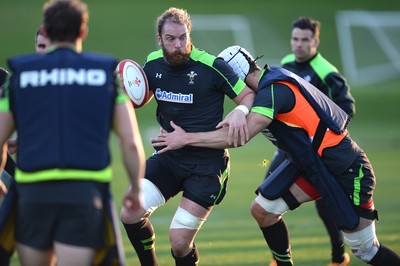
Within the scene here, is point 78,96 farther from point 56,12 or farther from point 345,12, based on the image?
point 345,12

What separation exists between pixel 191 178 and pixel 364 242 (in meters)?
1.40

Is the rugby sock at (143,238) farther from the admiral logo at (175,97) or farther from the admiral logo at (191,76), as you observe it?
the admiral logo at (191,76)

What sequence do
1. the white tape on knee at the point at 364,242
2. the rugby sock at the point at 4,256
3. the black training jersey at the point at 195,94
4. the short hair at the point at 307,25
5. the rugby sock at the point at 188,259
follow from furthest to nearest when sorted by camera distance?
the short hair at the point at 307,25 → the black training jersey at the point at 195,94 → the rugby sock at the point at 188,259 → the white tape on knee at the point at 364,242 → the rugby sock at the point at 4,256

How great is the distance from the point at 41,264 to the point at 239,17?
19532 mm

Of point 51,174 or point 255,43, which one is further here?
point 255,43

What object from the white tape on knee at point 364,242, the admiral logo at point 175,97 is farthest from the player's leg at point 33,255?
the white tape on knee at point 364,242

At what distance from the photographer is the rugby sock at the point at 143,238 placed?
21.2ft

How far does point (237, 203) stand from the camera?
11070mm

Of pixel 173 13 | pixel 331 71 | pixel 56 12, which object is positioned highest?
pixel 56 12

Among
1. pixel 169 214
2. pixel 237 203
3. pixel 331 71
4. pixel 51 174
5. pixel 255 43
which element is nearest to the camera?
pixel 51 174

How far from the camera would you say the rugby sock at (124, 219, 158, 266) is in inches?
254

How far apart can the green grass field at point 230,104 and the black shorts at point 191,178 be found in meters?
1.76

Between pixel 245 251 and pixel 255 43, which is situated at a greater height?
pixel 245 251

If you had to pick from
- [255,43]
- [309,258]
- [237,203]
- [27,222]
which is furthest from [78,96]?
[255,43]
